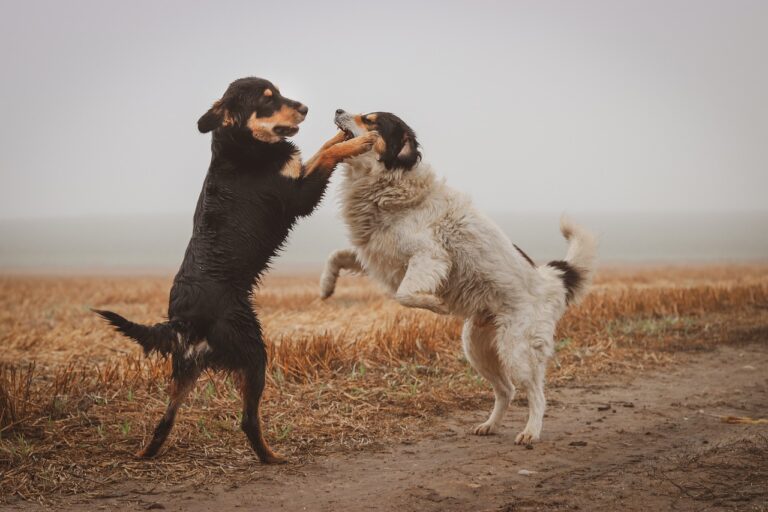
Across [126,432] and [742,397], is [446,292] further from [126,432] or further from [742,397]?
[742,397]

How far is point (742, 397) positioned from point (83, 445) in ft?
17.8

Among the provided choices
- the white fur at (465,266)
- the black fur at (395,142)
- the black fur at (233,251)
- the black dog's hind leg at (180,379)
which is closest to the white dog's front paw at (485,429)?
the white fur at (465,266)

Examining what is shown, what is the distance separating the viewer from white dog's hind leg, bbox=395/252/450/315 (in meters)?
4.35

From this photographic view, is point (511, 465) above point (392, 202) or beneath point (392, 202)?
beneath

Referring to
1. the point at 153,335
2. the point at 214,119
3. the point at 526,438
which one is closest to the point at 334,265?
the point at 214,119

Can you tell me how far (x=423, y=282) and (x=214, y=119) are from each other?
1636mm

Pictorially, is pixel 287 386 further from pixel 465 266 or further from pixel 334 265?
pixel 465 266

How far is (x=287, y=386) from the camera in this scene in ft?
19.5

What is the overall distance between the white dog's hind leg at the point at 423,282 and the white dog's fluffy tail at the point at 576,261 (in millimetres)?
1013

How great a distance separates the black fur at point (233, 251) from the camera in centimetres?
388

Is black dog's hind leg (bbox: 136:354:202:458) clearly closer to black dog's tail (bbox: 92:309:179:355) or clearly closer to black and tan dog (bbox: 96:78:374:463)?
black and tan dog (bbox: 96:78:374:463)

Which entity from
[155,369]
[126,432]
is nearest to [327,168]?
[126,432]

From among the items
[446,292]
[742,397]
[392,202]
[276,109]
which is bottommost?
[742,397]

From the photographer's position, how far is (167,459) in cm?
421
